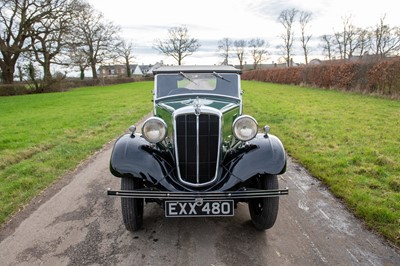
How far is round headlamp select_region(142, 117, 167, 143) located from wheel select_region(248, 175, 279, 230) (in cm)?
117

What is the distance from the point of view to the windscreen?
423 cm

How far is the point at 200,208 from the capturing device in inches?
112

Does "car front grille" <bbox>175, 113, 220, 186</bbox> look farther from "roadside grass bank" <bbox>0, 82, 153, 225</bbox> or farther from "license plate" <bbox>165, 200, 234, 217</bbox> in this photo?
"roadside grass bank" <bbox>0, 82, 153, 225</bbox>

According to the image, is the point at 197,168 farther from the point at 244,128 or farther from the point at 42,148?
the point at 42,148

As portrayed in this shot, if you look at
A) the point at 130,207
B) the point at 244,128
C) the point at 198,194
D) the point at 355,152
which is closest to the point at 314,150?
the point at 355,152

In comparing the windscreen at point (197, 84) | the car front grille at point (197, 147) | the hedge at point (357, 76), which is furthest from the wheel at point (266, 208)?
the hedge at point (357, 76)

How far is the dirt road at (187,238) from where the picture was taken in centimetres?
277

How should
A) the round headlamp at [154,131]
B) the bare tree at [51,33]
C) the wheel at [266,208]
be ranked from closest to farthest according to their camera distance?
the wheel at [266,208] < the round headlamp at [154,131] < the bare tree at [51,33]

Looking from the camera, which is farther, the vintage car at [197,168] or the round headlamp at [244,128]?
the round headlamp at [244,128]

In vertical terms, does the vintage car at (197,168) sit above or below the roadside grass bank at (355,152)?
above

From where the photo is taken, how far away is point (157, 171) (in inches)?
121

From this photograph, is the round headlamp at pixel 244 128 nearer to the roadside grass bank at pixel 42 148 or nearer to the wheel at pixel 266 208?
the wheel at pixel 266 208

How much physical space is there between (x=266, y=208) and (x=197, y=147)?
964mm

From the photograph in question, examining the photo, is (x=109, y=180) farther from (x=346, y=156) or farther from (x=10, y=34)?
(x=10, y=34)
